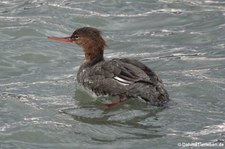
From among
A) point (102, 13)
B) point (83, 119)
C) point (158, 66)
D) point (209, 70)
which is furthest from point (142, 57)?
point (83, 119)

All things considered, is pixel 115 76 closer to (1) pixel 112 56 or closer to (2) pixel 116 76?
(2) pixel 116 76

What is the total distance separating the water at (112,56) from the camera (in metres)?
9.60

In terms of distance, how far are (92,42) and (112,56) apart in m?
1.60

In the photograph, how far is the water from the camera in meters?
9.60

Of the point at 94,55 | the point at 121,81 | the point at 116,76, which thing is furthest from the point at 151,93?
the point at 94,55

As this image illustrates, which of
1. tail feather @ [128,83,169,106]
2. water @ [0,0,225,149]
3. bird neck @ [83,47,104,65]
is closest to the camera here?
water @ [0,0,225,149]

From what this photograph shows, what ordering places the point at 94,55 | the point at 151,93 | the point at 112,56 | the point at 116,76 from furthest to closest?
the point at 112,56
the point at 94,55
the point at 116,76
the point at 151,93

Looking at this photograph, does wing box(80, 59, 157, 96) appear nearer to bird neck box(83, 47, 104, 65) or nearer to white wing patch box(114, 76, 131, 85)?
white wing patch box(114, 76, 131, 85)

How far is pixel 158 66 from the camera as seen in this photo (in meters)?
13.2

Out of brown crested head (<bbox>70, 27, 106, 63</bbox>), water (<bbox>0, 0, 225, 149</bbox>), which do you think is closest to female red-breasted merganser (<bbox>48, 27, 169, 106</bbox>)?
brown crested head (<bbox>70, 27, 106, 63</bbox>)

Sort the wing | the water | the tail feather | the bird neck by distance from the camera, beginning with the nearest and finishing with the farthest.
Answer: the water
the tail feather
the wing
the bird neck

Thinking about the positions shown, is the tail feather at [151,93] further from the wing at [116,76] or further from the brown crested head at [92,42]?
the brown crested head at [92,42]

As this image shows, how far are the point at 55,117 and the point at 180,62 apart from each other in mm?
3713

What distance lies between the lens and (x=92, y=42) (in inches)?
485
